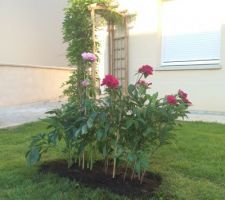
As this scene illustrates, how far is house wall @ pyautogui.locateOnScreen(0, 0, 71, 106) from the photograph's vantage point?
11812 millimetres

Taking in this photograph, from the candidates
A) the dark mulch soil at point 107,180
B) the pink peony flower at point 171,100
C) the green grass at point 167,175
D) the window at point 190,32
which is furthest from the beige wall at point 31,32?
the pink peony flower at point 171,100

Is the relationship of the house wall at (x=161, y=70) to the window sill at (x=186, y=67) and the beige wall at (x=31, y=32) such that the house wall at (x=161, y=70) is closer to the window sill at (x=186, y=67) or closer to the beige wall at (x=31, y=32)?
the window sill at (x=186, y=67)

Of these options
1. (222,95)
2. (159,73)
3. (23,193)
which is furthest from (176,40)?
(23,193)

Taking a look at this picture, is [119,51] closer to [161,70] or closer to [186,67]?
[161,70]

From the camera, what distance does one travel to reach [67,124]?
360cm

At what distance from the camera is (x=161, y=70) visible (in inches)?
356

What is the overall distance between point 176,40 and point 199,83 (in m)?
1.20

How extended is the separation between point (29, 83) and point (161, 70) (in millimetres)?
5032

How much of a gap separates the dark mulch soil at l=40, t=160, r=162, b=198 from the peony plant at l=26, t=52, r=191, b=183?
100mm

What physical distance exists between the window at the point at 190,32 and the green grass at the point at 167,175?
3.04 meters

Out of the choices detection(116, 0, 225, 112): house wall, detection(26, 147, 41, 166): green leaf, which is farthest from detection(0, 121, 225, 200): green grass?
detection(116, 0, 225, 112): house wall

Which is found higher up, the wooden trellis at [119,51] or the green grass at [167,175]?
the wooden trellis at [119,51]

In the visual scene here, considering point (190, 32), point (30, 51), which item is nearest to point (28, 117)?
point (190, 32)

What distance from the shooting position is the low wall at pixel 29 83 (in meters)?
11.5
